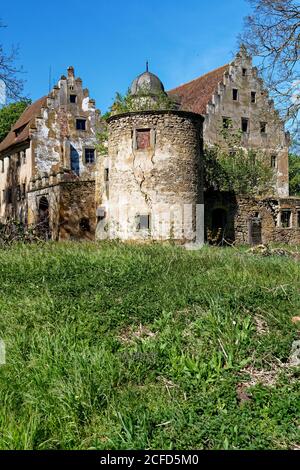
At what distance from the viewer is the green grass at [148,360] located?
16.0ft

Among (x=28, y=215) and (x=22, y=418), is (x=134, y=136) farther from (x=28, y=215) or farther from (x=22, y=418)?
(x=22, y=418)

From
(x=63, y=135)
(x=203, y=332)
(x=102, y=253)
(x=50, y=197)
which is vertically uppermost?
(x=63, y=135)

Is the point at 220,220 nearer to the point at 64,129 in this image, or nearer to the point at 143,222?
the point at 143,222

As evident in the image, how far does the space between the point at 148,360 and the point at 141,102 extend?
24.6 metres

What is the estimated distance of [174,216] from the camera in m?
20.6

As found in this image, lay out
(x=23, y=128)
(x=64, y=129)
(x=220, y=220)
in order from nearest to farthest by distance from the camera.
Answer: (x=220, y=220) < (x=64, y=129) < (x=23, y=128)

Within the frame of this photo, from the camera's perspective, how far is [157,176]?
20547mm

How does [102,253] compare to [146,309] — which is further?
[102,253]

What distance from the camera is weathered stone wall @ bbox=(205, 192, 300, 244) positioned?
25.6 meters

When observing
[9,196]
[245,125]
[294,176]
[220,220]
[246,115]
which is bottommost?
[220,220]

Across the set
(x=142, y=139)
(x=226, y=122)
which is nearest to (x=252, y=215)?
(x=142, y=139)

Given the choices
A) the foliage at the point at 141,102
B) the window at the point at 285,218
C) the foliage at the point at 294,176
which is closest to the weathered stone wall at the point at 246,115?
the foliage at the point at 141,102
